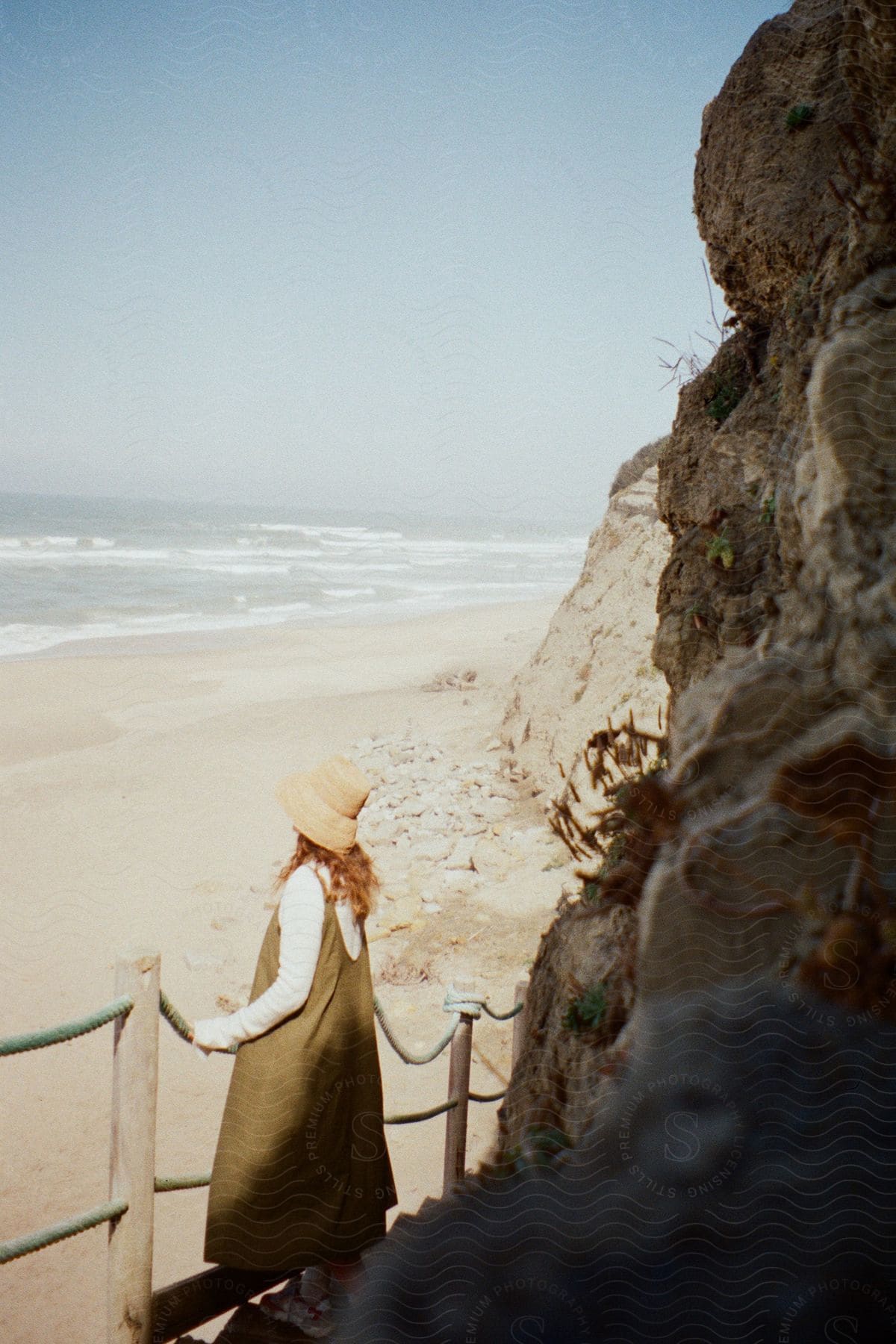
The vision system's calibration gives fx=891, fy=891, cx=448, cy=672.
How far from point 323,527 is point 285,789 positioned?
72945 millimetres

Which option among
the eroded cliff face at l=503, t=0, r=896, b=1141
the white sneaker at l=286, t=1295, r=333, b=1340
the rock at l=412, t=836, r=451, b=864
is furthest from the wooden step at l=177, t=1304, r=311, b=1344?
the rock at l=412, t=836, r=451, b=864

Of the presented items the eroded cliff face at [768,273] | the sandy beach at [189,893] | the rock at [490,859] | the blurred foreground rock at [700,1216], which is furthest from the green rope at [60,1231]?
the rock at [490,859]

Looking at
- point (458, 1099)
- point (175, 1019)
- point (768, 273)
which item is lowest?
point (458, 1099)

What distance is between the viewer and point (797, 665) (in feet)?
9.66

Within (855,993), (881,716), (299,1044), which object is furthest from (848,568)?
(299,1044)

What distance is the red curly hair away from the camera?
9.06 feet

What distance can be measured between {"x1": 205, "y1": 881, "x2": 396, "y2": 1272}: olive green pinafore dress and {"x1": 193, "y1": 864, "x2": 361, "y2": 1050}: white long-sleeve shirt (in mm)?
56

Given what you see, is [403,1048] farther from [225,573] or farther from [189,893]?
[225,573]

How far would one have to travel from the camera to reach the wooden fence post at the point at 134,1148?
7.75 ft

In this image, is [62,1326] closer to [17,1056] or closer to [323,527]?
[17,1056]

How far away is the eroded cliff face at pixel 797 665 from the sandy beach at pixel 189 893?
177 centimetres

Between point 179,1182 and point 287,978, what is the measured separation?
724 mm

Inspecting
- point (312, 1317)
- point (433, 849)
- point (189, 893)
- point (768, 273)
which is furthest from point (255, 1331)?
point (189, 893)

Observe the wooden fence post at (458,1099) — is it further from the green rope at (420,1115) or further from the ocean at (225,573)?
the ocean at (225,573)
